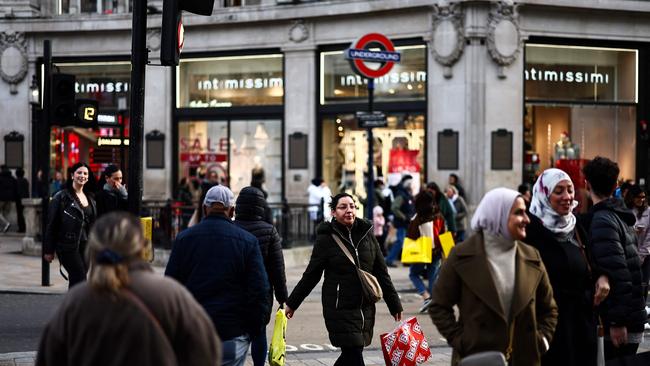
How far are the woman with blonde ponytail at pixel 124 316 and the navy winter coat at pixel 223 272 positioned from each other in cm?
254

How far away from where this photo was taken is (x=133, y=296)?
389 centimetres

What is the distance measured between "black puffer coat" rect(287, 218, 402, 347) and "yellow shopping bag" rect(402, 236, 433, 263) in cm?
634

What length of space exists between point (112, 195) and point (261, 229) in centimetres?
343

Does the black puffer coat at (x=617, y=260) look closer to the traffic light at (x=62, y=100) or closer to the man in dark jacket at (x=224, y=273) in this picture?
the man in dark jacket at (x=224, y=273)

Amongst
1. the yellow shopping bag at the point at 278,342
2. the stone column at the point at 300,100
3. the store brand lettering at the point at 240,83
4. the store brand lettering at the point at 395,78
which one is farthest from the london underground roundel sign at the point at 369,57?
the store brand lettering at the point at 240,83

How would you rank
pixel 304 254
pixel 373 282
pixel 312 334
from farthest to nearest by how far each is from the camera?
pixel 304 254, pixel 312 334, pixel 373 282

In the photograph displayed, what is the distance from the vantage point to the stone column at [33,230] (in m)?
21.2

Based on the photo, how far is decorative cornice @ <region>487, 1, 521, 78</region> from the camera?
25.0 metres

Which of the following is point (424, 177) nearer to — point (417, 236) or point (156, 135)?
point (156, 135)

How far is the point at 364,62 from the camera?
17.5 m

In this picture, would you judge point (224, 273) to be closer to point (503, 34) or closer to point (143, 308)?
point (143, 308)

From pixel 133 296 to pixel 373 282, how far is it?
14.7 ft

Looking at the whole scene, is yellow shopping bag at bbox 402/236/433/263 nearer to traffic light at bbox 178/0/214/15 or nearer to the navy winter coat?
traffic light at bbox 178/0/214/15

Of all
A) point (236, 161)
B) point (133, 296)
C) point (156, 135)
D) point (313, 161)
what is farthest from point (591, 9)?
point (133, 296)
